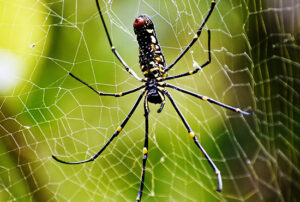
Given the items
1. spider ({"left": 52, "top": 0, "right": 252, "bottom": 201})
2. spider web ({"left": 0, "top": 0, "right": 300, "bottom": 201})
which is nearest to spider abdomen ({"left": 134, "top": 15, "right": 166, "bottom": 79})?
spider ({"left": 52, "top": 0, "right": 252, "bottom": 201})

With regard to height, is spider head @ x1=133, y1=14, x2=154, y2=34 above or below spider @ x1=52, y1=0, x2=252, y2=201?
above

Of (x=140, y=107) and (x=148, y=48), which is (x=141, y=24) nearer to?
(x=148, y=48)

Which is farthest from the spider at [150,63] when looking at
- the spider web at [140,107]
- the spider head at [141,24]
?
the spider web at [140,107]

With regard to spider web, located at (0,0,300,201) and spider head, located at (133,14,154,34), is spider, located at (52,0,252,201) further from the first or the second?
spider web, located at (0,0,300,201)

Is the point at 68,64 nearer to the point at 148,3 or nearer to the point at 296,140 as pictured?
the point at 148,3

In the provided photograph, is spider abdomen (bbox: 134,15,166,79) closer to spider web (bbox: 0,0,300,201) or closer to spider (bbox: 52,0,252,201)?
spider (bbox: 52,0,252,201)

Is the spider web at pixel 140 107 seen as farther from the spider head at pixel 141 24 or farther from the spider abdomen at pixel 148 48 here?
the spider head at pixel 141 24

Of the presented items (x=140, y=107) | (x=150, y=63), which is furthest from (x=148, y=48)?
(x=140, y=107)

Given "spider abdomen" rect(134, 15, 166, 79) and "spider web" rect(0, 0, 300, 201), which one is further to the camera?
"spider web" rect(0, 0, 300, 201)
